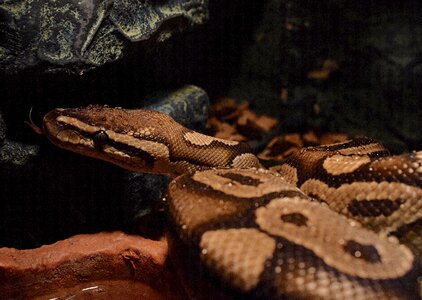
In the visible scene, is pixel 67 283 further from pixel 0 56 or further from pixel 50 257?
pixel 0 56

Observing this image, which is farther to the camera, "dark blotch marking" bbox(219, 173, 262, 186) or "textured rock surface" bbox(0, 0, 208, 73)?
"textured rock surface" bbox(0, 0, 208, 73)

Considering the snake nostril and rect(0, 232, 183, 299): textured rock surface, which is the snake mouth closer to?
the snake nostril

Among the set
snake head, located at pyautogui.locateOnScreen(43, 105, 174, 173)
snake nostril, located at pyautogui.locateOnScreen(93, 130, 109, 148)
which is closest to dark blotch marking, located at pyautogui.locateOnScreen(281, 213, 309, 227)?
snake head, located at pyautogui.locateOnScreen(43, 105, 174, 173)

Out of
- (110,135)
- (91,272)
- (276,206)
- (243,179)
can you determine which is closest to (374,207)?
(276,206)

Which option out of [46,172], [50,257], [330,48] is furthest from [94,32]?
[330,48]

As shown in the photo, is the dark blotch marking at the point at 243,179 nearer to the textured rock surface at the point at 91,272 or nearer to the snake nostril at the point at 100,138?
the textured rock surface at the point at 91,272

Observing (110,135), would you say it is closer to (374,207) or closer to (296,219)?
(296,219)
